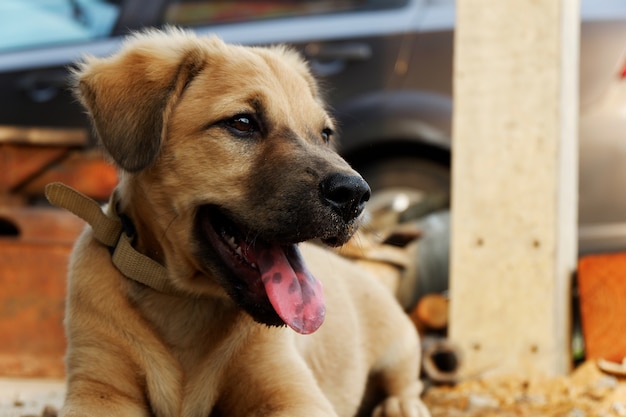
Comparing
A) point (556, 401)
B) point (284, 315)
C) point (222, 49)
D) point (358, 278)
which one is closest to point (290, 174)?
point (284, 315)

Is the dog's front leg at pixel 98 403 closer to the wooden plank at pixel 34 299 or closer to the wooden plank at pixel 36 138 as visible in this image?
the wooden plank at pixel 34 299

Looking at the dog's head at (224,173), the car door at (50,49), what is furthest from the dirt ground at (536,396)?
the car door at (50,49)

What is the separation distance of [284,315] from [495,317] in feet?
8.40

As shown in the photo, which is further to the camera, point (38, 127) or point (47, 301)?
point (38, 127)

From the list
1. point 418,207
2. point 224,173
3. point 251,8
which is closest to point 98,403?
point 224,173

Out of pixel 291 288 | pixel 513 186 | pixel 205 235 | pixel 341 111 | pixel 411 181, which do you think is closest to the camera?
pixel 291 288

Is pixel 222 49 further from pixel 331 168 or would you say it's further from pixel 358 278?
pixel 358 278

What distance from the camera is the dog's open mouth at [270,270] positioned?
3.06 meters

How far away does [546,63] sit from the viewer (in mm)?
5383

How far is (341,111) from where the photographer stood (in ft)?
21.1

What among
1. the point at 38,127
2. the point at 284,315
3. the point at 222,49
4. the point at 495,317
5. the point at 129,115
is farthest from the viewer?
the point at 38,127

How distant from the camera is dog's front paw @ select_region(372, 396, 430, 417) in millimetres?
4254

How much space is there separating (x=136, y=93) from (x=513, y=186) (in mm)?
2734

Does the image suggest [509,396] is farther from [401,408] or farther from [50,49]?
[50,49]
